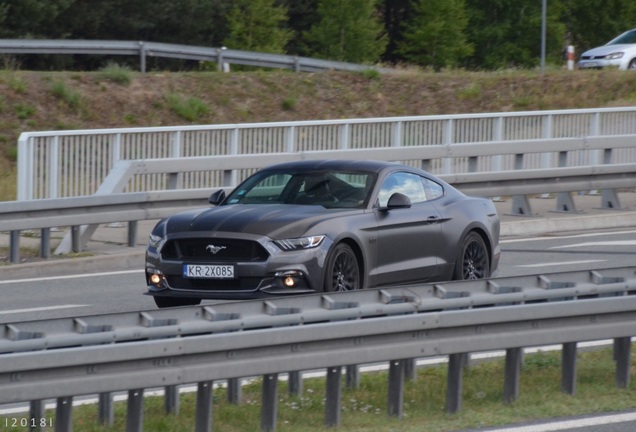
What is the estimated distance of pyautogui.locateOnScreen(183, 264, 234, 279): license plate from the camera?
1145cm

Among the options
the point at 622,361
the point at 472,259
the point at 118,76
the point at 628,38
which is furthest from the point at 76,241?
the point at 628,38

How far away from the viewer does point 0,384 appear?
6.84 m

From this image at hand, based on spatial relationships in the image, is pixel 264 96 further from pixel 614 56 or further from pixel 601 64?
pixel 614 56

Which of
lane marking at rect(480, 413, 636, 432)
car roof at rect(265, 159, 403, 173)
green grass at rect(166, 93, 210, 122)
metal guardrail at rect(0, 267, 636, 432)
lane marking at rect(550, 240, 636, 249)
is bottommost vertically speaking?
lane marking at rect(480, 413, 636, 432)

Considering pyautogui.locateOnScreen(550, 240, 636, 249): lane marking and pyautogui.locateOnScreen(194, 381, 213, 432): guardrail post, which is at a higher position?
pyautogui.locateOnScreen(550, 240, 636, 249): lane marking

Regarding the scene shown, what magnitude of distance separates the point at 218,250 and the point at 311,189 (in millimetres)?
1300

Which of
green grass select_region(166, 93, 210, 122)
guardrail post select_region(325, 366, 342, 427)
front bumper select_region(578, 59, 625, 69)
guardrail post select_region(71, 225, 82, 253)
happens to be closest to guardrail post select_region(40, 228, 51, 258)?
guardrail post select_region(71, 225, 82, 253)

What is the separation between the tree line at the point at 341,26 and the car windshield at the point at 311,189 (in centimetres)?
3846

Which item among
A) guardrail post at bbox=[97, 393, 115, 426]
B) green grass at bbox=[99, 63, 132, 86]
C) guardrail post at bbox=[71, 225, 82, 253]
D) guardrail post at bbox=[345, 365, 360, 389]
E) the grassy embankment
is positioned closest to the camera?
guardrail post at bbox=[97, 393, 115, 426]

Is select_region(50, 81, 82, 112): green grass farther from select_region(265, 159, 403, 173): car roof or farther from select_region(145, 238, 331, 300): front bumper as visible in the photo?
select_region(145, 238, 331, 300): front bumper

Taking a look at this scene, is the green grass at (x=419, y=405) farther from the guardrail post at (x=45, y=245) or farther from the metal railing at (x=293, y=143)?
the metal railing at (x=293, y=143)

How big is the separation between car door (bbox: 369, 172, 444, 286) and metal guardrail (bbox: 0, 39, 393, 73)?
23.5 metres

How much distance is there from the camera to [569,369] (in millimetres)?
9070

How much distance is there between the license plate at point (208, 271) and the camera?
11445mm
